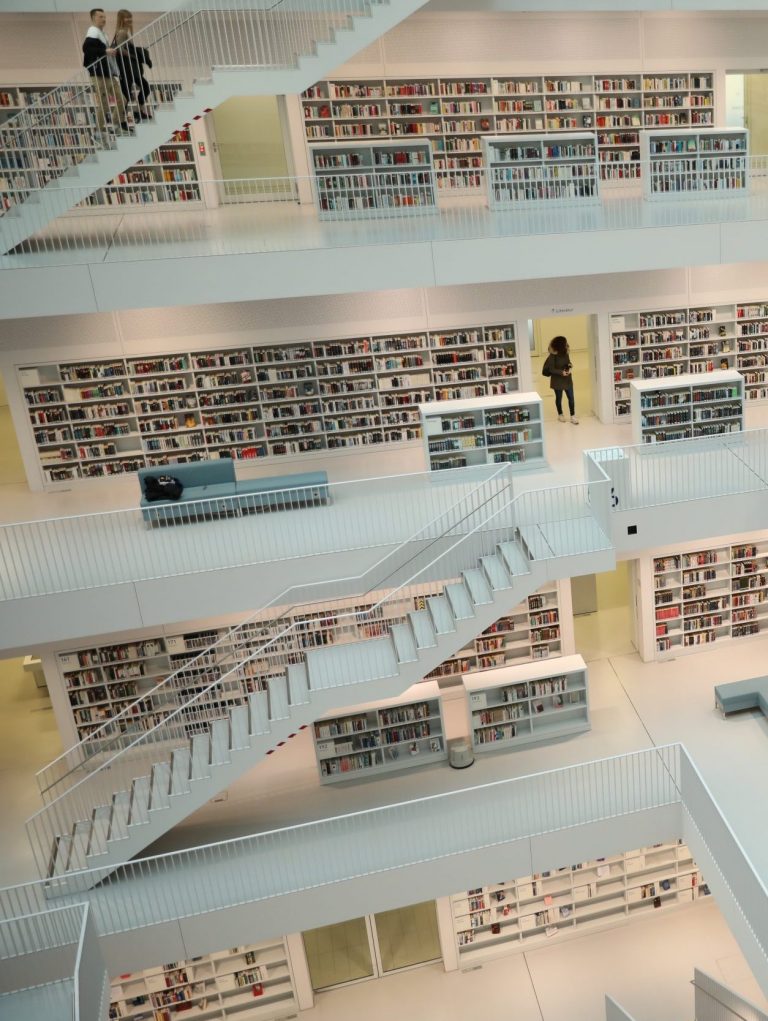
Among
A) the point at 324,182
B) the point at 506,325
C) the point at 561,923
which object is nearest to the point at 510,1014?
the point at 561,923

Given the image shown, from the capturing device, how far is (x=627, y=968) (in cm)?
1084

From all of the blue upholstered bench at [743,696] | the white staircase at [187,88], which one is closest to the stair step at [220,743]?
the white staircase at [187,88]

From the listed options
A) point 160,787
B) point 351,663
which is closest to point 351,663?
point 351,663

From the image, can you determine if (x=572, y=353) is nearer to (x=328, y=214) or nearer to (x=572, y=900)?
(x=328, y=214)

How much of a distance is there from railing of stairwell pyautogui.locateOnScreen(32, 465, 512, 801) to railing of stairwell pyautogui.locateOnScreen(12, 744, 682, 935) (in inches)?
46.0

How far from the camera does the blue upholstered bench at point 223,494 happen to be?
34.0 ft

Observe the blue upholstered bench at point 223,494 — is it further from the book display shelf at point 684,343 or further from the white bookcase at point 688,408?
the book display shelf at point 684,343

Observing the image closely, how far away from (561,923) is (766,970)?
4.02m

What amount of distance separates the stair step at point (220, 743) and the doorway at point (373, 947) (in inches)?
125

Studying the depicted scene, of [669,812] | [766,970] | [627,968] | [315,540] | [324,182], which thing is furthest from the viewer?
[324,182]

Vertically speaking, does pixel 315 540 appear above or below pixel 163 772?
above

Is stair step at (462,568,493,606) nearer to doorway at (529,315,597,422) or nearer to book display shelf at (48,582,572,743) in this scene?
book display shelf at (48,582,572,743)

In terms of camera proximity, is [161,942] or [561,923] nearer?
[161,942]

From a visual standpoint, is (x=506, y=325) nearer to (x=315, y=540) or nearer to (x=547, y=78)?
(x=547, y=78)
